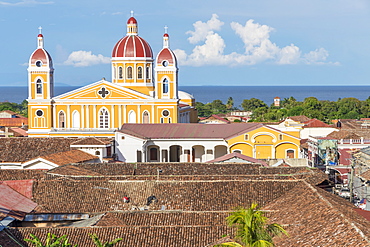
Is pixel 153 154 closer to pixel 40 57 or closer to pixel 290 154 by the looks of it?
pixel 290 154

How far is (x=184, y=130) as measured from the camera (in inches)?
2119

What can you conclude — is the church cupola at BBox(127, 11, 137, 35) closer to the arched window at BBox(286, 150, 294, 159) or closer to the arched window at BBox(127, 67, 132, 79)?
the arched window at BBox(127, 67, 132, 79)

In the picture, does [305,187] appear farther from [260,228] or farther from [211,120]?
[211,120]

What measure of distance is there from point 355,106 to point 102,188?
270ft

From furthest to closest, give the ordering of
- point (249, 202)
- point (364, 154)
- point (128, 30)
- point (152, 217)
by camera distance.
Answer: point (128, 30) → point (364, 154) → point (249, 202) → point (152, 217)

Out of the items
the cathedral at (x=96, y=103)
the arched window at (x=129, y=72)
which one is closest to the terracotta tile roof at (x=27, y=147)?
the cathedral at (x=96, y=103)

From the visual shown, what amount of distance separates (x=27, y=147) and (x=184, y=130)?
446 inches

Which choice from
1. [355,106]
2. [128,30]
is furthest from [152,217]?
[355,106]

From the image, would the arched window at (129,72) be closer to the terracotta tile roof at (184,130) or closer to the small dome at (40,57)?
the small dome at (40,57)

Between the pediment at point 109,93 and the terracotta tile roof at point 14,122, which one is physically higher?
the pediment at point 109,93

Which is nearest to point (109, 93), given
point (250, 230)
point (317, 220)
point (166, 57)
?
point (166, 57)

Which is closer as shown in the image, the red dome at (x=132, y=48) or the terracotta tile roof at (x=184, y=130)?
the terracotta tile roof at (x=184, y=130)

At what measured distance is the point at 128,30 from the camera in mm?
61875

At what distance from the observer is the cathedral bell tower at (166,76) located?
58.1m
